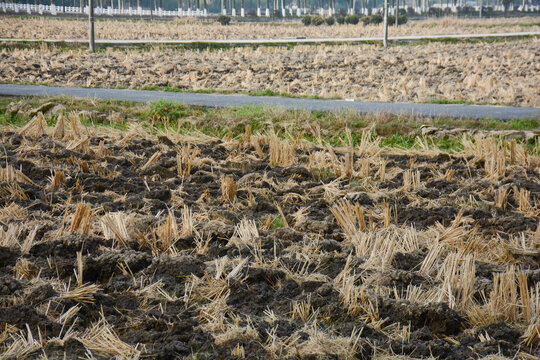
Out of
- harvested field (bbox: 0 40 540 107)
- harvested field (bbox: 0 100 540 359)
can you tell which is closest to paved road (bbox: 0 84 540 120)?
harvested field (bbox: 0 40 540 107)

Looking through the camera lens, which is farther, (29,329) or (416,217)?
(416,217)

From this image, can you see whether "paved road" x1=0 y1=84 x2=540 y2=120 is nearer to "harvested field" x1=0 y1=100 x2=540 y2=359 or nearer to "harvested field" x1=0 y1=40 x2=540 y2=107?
"harvested field" x1=0 y1=40 x2=540 y2=107

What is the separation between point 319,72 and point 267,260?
45.6 ft

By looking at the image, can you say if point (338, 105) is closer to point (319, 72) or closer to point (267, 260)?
point (267, 260)

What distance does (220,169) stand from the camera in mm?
5629

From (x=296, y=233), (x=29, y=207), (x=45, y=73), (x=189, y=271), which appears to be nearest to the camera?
(x=189, y=271)

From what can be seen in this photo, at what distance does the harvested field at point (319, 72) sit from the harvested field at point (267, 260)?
6.39 m

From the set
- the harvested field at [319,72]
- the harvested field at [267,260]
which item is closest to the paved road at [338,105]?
the harvested field at [319,72]

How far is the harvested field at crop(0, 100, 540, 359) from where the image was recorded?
2494 mm

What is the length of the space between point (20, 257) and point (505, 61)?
1649 centimetres

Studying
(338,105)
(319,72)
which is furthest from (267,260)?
(319,72)

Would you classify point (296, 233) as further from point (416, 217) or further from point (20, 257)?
point (20, 257)

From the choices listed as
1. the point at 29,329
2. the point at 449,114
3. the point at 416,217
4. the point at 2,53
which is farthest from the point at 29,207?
the point at 2,53

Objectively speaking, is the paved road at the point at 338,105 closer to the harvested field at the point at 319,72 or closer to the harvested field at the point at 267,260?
the harvested field at the point at 319,72
